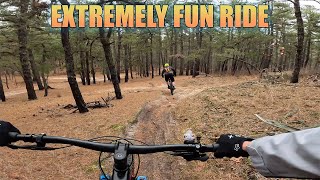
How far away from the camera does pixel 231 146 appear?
2.18 metres

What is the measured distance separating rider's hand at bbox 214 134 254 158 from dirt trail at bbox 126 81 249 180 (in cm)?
489

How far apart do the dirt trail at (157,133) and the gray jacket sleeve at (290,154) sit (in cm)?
525

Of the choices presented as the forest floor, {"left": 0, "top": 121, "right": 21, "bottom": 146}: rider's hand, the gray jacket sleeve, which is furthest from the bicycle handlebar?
the forest floor

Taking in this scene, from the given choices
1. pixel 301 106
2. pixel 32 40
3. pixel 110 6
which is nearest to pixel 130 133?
pixel 301 106

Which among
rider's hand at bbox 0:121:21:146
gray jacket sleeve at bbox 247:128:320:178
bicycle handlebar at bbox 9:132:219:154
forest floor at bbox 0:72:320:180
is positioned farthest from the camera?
forest floor at bbox 0:72:320:180

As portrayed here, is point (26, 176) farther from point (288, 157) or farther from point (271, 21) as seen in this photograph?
point (271, 21)

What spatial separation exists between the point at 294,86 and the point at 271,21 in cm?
2186

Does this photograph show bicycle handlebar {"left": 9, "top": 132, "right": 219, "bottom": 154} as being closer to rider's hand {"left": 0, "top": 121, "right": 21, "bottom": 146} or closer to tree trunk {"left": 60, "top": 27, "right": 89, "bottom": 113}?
rider's hand {"left": 0, "top": 121, "right": 21, "bottom": 146}

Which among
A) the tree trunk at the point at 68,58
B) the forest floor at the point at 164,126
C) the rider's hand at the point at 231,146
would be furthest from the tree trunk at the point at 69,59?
the rider's hand at the point at 231,146

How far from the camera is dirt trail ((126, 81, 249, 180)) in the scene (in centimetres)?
721

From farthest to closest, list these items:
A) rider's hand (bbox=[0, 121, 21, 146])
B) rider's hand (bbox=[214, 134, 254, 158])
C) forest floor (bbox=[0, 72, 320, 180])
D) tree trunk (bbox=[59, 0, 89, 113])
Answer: tree trunk (bbox=[59, 0, 89, 113]), forest floor (bbox=[0, 72, 320, 180]), rider's hand (bbox=[0, 121, 21, 146]), rider's hand (bbox=[214, 134, 254, 158])

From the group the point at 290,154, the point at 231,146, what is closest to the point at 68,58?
the point at 231,146

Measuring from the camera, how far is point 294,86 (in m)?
17.1

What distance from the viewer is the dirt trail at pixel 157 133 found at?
7.21 m
